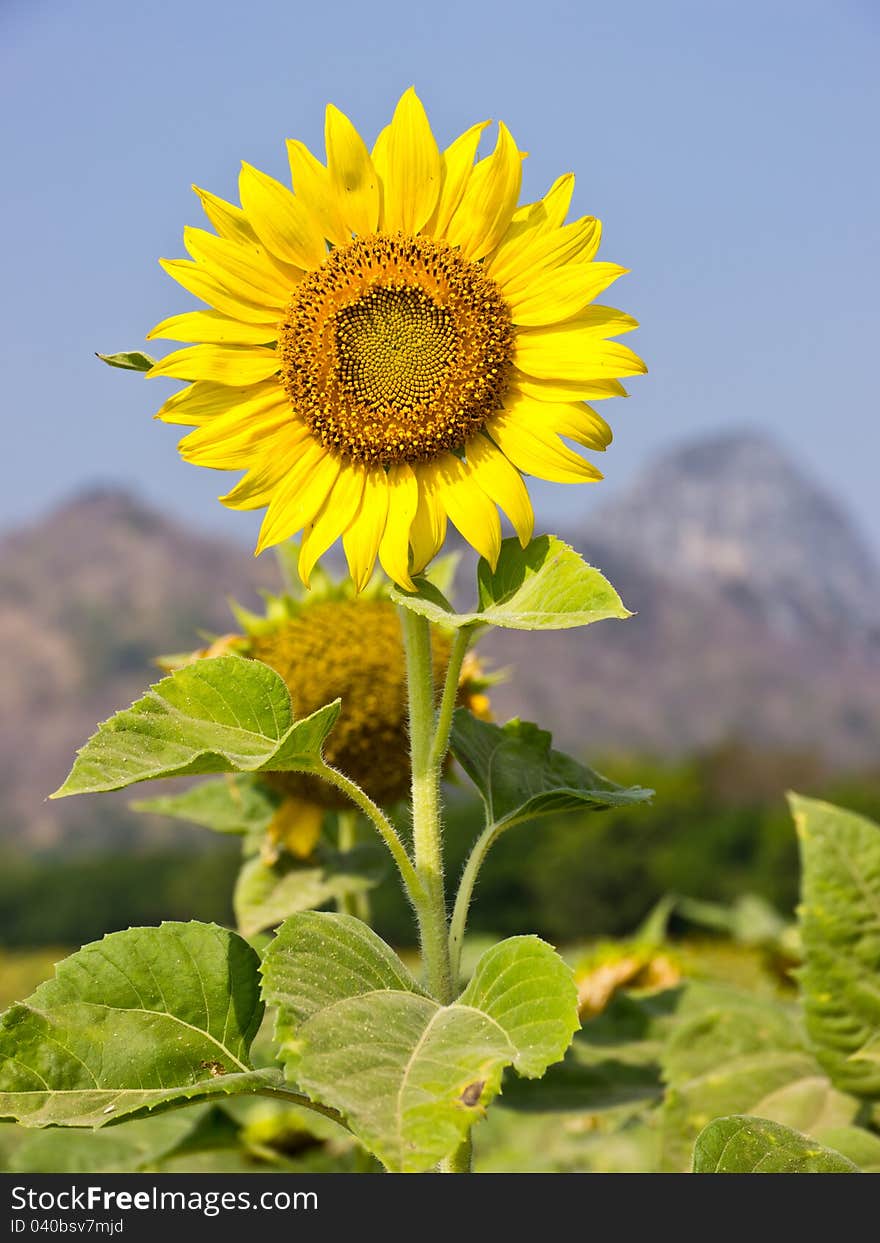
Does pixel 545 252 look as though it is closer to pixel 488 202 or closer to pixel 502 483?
pixel 488 202

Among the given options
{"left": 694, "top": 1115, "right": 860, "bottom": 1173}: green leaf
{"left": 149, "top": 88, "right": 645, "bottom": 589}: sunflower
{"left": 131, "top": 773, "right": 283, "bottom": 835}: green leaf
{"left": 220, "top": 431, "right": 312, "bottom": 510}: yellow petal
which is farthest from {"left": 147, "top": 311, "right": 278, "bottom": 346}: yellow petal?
{"left": 694, "top": 1115, "right": 860, "bottom": 1173}: green leaf

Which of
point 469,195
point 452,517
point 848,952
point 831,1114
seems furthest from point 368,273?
point 831,1114

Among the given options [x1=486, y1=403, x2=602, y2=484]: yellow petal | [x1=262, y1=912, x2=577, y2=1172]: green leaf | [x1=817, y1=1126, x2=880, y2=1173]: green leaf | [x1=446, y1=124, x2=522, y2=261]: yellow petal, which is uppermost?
[x1=446, y1=124, x2=522, y2=261]: yellow petal

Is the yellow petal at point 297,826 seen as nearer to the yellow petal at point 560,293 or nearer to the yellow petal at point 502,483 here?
the yellow petal at point 502,483

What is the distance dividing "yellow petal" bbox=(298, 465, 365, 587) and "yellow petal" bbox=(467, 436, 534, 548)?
0.13 metres

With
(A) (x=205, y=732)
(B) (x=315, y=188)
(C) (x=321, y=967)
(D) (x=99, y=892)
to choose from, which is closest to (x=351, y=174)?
(B) (x=315, y=188)

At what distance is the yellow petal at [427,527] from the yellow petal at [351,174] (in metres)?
0.30

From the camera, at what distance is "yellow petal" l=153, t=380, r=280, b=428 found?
60.6 inches

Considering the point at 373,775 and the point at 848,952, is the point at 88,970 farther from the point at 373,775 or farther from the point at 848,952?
the point at 848,952

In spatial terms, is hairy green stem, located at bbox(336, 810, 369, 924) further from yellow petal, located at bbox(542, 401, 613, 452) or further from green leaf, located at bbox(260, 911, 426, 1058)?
yellow petal, located at bbox(542, 401, 613, 452)

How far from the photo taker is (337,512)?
153 centimetres

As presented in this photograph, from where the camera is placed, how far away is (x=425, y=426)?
1505 millimetres

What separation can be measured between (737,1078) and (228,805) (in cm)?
98
